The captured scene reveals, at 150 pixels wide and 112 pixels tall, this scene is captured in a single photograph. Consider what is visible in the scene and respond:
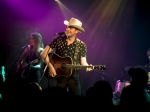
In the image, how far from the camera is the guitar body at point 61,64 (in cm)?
456

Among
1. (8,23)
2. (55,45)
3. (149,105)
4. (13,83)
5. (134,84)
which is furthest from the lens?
(8,23)

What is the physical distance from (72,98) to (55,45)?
8.89 ft

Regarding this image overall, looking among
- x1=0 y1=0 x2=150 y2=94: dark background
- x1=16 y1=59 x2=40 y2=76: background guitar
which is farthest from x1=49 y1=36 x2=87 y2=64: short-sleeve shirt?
x1=0 y1=0 x2=150 y2=94: dark background

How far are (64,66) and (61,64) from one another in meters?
0.09

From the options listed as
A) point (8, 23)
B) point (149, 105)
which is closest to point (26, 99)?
point (149, 105)

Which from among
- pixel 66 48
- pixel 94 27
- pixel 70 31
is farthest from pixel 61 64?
pixel 94 27

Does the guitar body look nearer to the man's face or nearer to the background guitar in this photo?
the man's face

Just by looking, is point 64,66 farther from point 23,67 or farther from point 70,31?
point 23,67

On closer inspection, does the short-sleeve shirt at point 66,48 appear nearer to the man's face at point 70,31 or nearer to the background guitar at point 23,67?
the man's face at point 70,31

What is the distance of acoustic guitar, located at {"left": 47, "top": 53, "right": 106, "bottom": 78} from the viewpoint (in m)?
4.54

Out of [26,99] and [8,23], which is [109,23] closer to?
[8,23]

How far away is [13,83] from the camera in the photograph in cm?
600

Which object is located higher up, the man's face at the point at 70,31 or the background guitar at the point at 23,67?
the man's face at the point at 70,31

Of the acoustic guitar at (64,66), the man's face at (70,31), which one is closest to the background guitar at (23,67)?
the acoustic guitar at (64,66)
